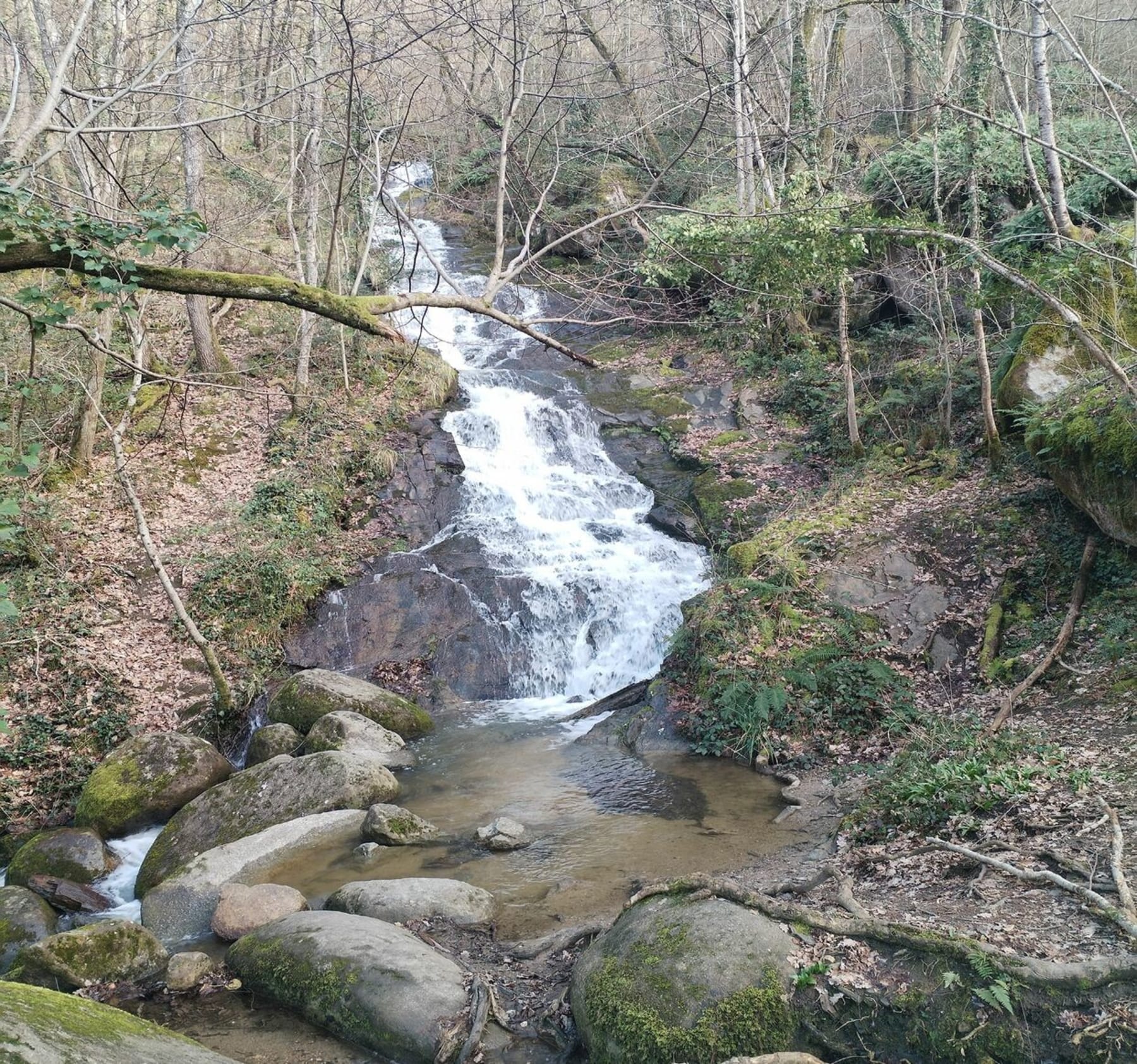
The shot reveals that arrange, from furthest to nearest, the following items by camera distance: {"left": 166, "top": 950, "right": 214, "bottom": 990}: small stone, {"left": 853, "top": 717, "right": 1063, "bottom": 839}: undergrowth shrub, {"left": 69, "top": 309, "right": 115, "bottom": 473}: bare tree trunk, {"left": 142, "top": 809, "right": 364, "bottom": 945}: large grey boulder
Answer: {"left": 69, "top": 309, "right": 115, "bottom": 473}: bare tree trunk, {"left": 142, "top": 809, "right": 364, "bottom": 945}: large grey boulder, {"left": 853, "top": 717, "right": 1063, "bottom": 839}: undergrowth shrub, {"left": 166, "top": 950, "right": 214, "bottom": 990}: small stone

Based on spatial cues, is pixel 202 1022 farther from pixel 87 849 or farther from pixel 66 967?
pixel 87 849

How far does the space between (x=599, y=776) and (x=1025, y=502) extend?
6.65 meters

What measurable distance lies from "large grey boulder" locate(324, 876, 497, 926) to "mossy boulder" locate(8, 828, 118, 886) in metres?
2.87

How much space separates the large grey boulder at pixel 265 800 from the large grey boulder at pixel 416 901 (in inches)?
71.6

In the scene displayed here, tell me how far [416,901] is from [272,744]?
13.9 ft

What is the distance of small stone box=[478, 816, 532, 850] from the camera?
723cm

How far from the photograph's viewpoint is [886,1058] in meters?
3.55

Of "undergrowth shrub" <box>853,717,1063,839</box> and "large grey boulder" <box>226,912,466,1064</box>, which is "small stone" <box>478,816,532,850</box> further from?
"undergrowth shrub" <box>853,717,1063,839</box>

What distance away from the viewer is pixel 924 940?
375 centimetres

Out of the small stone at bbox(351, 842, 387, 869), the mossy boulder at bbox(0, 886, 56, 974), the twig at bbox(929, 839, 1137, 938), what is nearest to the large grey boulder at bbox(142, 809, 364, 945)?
the small stone at bbox(351, 842, 387, 869)

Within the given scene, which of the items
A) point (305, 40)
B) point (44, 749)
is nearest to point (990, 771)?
point (44, 749)

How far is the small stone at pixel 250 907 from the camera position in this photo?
20.1 ft

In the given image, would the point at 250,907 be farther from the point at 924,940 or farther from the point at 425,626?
the point at 425,626

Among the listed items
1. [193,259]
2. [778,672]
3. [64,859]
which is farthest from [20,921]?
[193,259]
